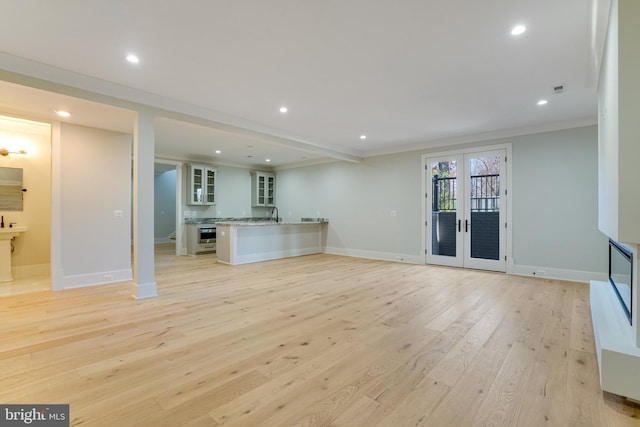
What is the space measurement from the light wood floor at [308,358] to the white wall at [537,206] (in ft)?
3.20

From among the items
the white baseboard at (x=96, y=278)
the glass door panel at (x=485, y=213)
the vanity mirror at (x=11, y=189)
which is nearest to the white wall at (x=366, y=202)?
the glass door panel at (x=485, y=213)

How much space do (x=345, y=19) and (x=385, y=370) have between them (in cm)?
272

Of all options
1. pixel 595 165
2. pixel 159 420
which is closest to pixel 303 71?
pixel 159 420

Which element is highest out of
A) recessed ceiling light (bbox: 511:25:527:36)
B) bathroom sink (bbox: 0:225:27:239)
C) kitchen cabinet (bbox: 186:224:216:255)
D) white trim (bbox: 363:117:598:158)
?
recessed ceiling light (bbox: 511:25:527:36)

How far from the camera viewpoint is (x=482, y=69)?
124 inches

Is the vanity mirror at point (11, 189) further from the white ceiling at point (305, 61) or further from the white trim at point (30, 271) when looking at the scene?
the white ceiling at point (305, 61)

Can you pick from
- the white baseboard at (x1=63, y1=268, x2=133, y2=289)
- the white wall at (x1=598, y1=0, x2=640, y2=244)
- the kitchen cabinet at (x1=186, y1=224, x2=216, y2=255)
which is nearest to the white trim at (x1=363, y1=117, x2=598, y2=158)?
the white wall at (x1=598, y1=0, x2=640, y2=244)

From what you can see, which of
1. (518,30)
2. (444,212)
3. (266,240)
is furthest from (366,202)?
(518,30)

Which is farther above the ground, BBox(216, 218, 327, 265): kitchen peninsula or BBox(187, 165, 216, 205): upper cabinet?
BBox(187, 165, 216, 205): upper cabinet

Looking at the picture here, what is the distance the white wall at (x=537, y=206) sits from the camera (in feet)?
15.5

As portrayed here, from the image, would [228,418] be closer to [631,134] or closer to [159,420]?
[159,420]

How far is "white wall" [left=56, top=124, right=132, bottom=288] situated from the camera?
4332 millimetres

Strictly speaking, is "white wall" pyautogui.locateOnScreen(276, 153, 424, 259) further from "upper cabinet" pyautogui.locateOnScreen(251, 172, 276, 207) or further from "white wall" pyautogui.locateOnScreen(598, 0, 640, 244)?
"white wall" pyautogui.locateOnScreen(598, 0, 640, 244)

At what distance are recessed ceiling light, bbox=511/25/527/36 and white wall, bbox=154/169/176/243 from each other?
1117cm
